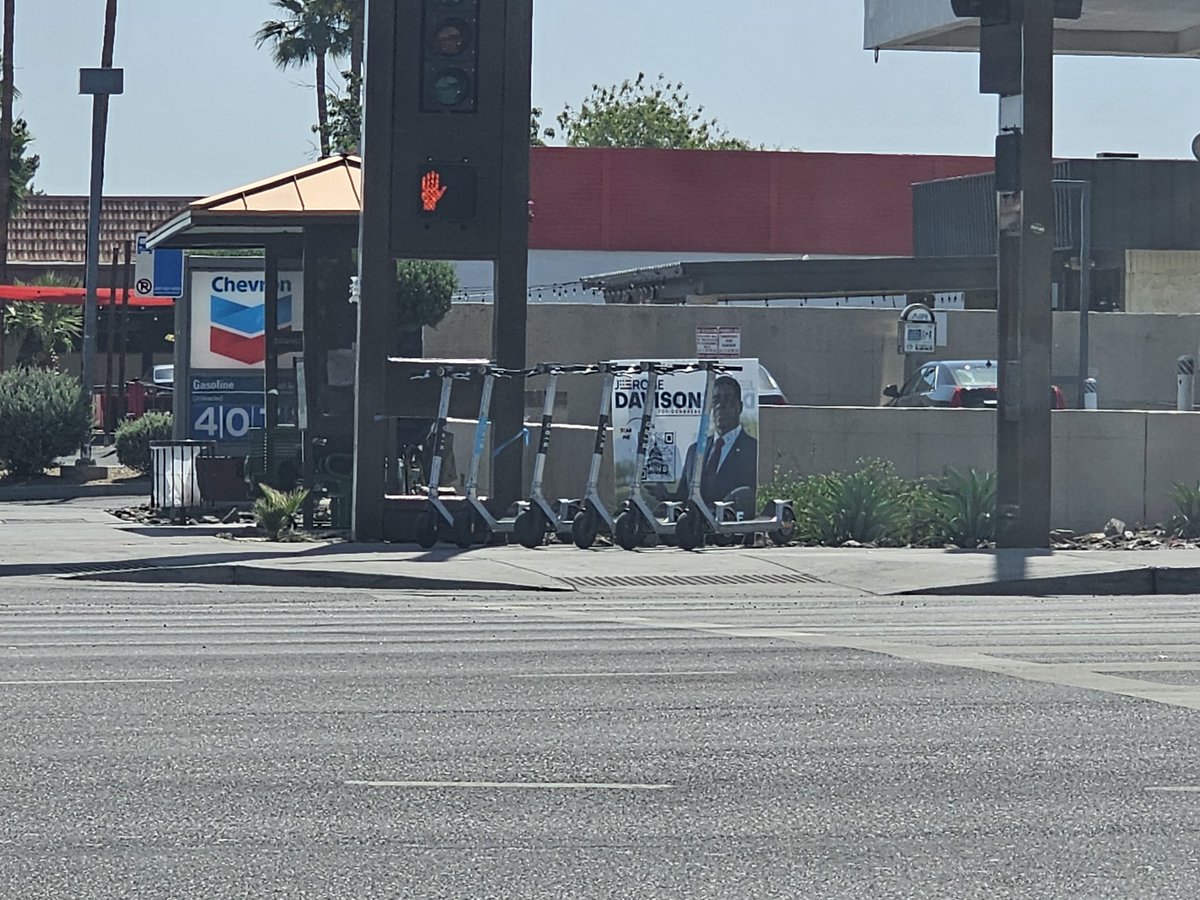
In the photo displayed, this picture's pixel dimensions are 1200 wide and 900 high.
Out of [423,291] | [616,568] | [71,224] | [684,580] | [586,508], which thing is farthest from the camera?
[71,224]

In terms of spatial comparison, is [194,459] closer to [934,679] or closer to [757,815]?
[934,679]

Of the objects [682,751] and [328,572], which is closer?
[682,751]

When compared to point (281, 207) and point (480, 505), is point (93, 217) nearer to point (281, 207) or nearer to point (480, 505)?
point (281, 207)

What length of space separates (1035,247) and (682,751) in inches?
476

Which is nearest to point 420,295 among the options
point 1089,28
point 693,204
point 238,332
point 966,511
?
point 238,332

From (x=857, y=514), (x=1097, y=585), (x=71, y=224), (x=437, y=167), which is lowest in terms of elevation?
(x=1097, y=585)

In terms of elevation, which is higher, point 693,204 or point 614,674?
point 693,204

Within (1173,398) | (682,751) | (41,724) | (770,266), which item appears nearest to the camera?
(682,751)

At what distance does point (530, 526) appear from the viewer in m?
20.0

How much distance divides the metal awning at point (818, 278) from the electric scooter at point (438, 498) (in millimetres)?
20553

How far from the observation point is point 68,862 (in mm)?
6602

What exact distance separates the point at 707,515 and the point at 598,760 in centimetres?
1171

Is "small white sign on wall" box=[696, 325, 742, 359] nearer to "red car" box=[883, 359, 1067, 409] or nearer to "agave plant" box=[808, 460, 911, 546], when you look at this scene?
"agave plant" box=[808, 460, 911, 546]

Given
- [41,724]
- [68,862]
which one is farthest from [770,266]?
[68,862]
